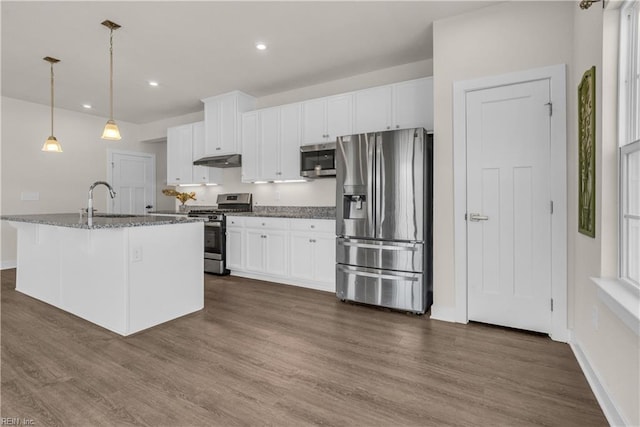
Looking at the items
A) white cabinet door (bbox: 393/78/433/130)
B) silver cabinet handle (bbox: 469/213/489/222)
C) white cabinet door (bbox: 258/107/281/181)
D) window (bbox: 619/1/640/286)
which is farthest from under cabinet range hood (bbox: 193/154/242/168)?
window (bbox: 619/1/640/286)

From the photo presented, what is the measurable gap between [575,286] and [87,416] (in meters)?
3.16

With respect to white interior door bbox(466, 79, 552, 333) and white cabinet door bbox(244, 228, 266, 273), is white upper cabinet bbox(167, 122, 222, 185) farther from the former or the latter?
white interior door bbox(466, 79, 552, 333)

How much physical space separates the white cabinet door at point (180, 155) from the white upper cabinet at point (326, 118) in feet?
8.25

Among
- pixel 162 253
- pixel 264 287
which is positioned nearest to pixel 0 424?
pixel 162 253

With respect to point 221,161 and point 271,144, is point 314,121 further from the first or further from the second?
point 221,161

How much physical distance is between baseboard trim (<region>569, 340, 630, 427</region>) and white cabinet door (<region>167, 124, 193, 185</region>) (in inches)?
223

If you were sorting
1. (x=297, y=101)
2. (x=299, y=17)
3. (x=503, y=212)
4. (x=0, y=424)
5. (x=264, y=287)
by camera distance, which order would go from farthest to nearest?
A: (x=297, y=101)
(x=264, y=287)
(x=299, y=17)
(x=503, y=212)
(x=0, y=424)

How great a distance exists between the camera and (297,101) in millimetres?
4930

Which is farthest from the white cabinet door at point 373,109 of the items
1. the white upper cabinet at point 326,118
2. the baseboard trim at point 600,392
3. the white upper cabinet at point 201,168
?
the white upper cabinet at point 201,168

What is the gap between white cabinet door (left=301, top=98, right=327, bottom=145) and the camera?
4301 mm

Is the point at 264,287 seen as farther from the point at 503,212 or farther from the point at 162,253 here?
the point at 503,212

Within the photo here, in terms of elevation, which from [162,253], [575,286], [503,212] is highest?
[503,212]

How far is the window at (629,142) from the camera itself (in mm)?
1622

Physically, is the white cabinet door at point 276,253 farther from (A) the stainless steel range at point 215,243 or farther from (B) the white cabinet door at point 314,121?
(B) the white cabinet door at point 314,121
